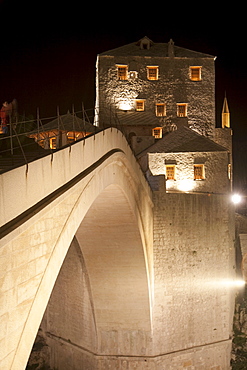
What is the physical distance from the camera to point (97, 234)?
1570cm

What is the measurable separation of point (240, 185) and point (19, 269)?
44.0 m

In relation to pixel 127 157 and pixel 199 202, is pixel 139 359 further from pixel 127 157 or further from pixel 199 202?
pixel 127 157

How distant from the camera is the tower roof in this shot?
3178 centimetres

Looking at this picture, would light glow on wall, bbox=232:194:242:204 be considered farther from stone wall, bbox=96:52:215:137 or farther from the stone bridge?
the stone bridge

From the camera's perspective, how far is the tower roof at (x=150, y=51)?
31.8m

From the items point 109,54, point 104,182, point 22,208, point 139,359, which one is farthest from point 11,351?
point 109,54

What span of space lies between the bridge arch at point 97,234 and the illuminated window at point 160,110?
14.1 meters

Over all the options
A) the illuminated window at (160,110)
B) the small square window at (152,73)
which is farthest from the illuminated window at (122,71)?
the illuminated window at (160,110)

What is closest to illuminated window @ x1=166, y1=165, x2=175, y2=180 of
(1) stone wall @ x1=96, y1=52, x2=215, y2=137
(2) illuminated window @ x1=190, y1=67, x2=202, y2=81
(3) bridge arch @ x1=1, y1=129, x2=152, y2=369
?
(3) bridge arch @ x1=1, y1=129, x2=152, y2=369

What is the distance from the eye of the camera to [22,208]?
622 centimetres

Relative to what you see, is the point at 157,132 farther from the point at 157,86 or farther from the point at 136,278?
the point at 136,278

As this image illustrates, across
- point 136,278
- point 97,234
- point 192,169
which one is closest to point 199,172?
point 192,169

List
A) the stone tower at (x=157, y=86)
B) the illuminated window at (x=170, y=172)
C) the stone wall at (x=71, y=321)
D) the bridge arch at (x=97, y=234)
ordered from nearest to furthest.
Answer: the bridge arch at (x=97, y=234)
the stone wall at (x=71, y=321)
the illuminated window at (x=170, y=172)
the stone tower at (x=157, y=86)

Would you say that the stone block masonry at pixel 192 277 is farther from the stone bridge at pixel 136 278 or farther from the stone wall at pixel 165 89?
the stone wall at pixel 165 89
